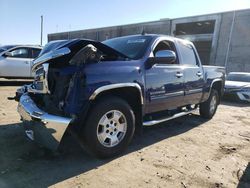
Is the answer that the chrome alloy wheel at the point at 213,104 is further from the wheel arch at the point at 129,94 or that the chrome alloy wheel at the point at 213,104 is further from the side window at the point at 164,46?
the wheel arch at the point at 129,94

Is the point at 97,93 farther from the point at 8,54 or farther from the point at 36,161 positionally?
the point at 8,54

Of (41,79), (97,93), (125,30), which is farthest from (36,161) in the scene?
(125,30)

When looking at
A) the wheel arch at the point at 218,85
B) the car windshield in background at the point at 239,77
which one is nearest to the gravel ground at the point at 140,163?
the wheel arch at the point at 218,85

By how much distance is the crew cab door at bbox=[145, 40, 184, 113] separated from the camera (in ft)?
14.1

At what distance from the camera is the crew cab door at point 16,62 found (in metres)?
10.6

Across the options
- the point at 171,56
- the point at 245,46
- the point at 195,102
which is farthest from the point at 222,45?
the point at 171,56

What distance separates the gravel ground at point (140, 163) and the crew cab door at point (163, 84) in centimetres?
70

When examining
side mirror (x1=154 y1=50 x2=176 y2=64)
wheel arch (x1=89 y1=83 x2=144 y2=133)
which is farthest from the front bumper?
side mirror (x1=154 y1=50 x2=176 y2=64)

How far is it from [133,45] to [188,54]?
177 centimetres

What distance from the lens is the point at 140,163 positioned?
3727 mm

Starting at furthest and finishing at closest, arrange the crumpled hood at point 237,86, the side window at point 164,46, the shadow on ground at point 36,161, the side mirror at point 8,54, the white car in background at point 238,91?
the crumpled hood at point 237,86 < the white car in background at point 238,91 < the side mirror at point 8,54 < the side window at point 164,46 < the shadow on ground at point 36,161

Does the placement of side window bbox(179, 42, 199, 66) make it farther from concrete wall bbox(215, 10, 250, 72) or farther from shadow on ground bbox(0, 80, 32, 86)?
concrete wall bbox(215, 10, 250, 72)

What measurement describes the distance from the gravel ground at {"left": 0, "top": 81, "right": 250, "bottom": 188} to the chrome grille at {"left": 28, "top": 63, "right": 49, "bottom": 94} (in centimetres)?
93

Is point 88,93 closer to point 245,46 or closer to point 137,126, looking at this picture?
point 137,126
